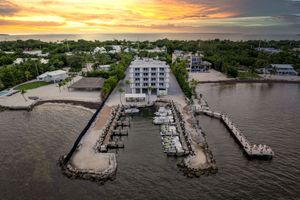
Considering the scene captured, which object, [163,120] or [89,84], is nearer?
[163,120]

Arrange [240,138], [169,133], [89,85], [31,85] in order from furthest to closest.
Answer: [31,85] < [89,85] < [169,133] < [240,138]

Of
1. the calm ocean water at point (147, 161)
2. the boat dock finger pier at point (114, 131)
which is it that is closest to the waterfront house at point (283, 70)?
the calm ocean water at point (147, 161)

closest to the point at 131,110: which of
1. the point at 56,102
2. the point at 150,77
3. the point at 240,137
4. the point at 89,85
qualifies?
the point at 150,77

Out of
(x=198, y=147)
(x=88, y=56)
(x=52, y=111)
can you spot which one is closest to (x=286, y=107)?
(x=198, y=147)

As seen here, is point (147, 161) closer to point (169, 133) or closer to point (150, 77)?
point (169, 133)

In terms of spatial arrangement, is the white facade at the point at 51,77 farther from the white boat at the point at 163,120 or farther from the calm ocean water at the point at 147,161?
the white boat at the point at 163,120

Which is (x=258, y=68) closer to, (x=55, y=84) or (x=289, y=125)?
(x=289, y=125)
